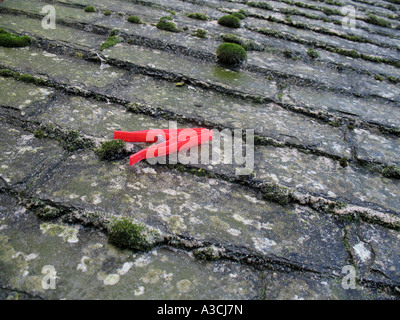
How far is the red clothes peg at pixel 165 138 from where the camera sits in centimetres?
147

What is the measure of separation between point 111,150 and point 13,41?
1.51m

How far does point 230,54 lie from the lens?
2.39 metres

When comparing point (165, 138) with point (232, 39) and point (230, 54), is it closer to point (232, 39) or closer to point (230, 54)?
point (230, 54)

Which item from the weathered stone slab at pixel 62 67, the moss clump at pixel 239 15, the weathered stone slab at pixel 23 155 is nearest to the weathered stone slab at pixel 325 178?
the weathered stone slab at pixel 23 155

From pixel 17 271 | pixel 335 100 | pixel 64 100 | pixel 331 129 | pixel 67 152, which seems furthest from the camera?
pixel 335 100

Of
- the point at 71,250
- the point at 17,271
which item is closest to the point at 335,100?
the point at 71,250

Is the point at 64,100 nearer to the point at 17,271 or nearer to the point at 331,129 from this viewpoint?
the point at 17,271

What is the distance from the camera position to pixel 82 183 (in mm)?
1318

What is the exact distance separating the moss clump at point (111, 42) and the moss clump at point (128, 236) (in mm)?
1701

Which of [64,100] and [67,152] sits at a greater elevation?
[64,100]

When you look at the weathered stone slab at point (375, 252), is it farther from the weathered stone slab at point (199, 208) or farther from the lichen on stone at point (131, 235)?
the lichen on stone at point (131, 235)

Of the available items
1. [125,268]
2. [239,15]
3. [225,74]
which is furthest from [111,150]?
[239,15]

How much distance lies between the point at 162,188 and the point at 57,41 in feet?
5.81

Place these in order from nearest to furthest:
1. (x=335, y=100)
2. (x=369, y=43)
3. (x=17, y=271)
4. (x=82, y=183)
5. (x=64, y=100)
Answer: (x=17, y=271) → (x=82, y=183) → (x=64, y=100) → (x=335, y=100) → (x=369, y=43)
